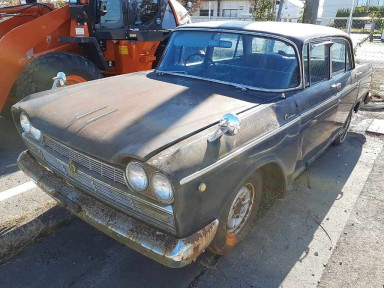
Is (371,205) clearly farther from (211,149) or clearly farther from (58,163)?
(58,163)

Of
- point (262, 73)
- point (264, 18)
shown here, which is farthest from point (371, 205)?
point (264, 18)

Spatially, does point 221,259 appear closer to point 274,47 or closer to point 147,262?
point 147,262

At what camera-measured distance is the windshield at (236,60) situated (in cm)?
303

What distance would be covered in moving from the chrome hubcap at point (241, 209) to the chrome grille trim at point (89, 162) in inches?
36.9

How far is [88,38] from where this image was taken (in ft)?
17.2

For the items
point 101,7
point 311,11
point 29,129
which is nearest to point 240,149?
point 29,129

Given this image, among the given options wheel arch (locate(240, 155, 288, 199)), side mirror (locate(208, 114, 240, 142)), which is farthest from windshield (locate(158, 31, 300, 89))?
side mirror (locate(208, 114, 240, 142))

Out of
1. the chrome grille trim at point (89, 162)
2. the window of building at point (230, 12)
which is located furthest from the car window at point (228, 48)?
the window of building at point (230, 12)

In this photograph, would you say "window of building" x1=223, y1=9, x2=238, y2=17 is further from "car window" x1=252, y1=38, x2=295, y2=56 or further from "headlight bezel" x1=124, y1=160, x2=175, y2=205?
"headlight bezel" x1=124, y1=160, x2=175, y2=205

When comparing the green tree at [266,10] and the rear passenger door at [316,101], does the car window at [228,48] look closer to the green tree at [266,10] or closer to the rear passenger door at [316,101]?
the rear passenger door at [316,101]

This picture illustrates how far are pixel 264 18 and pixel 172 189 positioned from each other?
1095 cm

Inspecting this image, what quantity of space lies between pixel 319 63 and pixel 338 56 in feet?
2.58

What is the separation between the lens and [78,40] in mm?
5176

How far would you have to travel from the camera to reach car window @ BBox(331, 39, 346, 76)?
385cm
